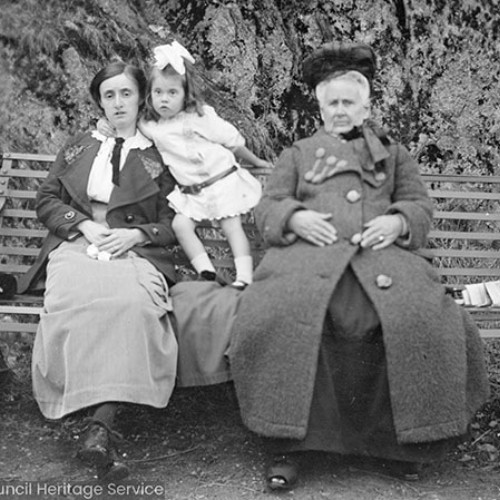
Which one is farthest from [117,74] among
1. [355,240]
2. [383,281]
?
[383,281]

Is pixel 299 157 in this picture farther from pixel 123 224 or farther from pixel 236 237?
pixel 123 224

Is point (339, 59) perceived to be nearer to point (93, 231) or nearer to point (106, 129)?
point (106, 129)

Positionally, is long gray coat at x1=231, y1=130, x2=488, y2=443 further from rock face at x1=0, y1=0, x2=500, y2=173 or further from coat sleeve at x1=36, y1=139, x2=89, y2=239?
rock face at x1=0, y1=0, x2=500, y2=173

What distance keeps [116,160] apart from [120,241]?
47 centimetres

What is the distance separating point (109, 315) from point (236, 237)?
3.05 feet

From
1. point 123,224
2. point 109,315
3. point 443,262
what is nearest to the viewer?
point 109,315

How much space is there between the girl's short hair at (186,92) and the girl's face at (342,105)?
0.68m

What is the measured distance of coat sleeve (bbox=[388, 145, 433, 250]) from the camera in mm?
3826

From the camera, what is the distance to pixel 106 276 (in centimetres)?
383

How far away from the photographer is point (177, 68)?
4.30 meters

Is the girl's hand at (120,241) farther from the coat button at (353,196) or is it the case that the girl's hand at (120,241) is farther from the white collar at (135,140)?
the coat button at (353,196)

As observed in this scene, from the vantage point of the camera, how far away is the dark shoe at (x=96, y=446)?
336 centimetres

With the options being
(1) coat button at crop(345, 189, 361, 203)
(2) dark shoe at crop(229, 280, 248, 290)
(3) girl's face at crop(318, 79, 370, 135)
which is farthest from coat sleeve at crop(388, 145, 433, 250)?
(2) dark shoe at crop(229, 280, 248, 290)

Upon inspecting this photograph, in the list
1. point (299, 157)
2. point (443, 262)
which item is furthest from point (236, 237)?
point (443, 262)
